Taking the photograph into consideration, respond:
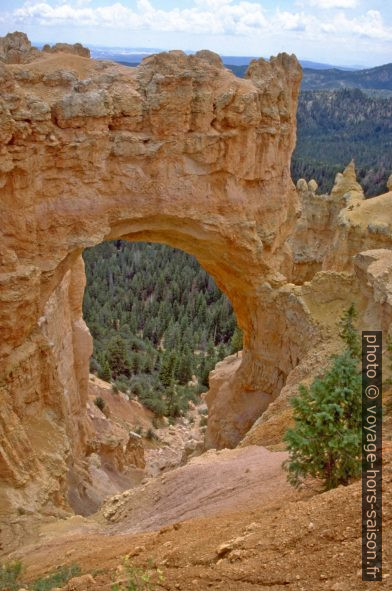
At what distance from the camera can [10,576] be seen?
9586mm

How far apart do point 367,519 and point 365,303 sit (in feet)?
32.3

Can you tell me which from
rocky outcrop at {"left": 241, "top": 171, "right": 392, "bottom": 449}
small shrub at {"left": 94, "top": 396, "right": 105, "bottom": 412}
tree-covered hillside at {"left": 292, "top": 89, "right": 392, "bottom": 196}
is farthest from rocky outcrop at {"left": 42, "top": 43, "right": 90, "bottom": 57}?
tree-covered hillside at {"left": 292, "top": 89, "right": 392, "bottom": 196}

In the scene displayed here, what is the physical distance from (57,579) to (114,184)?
1011cm

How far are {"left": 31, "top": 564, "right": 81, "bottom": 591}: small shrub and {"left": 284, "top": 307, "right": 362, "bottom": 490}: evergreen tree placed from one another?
3782 mm

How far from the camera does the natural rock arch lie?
14.0m

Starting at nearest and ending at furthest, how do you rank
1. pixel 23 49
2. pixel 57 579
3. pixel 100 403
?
1. pixel 57 579
2. pixel 23 49
3. pixel 100 403

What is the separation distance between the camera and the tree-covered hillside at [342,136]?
90.5 m

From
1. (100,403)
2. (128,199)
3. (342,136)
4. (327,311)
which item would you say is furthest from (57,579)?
(342,136)

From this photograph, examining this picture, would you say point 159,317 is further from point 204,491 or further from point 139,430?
point 204,491

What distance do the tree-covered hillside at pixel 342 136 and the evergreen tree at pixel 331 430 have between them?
76213mm

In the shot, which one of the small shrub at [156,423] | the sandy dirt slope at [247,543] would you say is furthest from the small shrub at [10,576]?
the small shrub at [156,423]

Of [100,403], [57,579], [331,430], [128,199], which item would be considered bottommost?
[100,403]

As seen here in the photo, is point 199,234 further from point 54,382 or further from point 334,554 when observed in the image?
point 334,554

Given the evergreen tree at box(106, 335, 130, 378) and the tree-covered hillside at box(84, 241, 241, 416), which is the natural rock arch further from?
the evergreen tree at box(106, 335, 130, 378)
